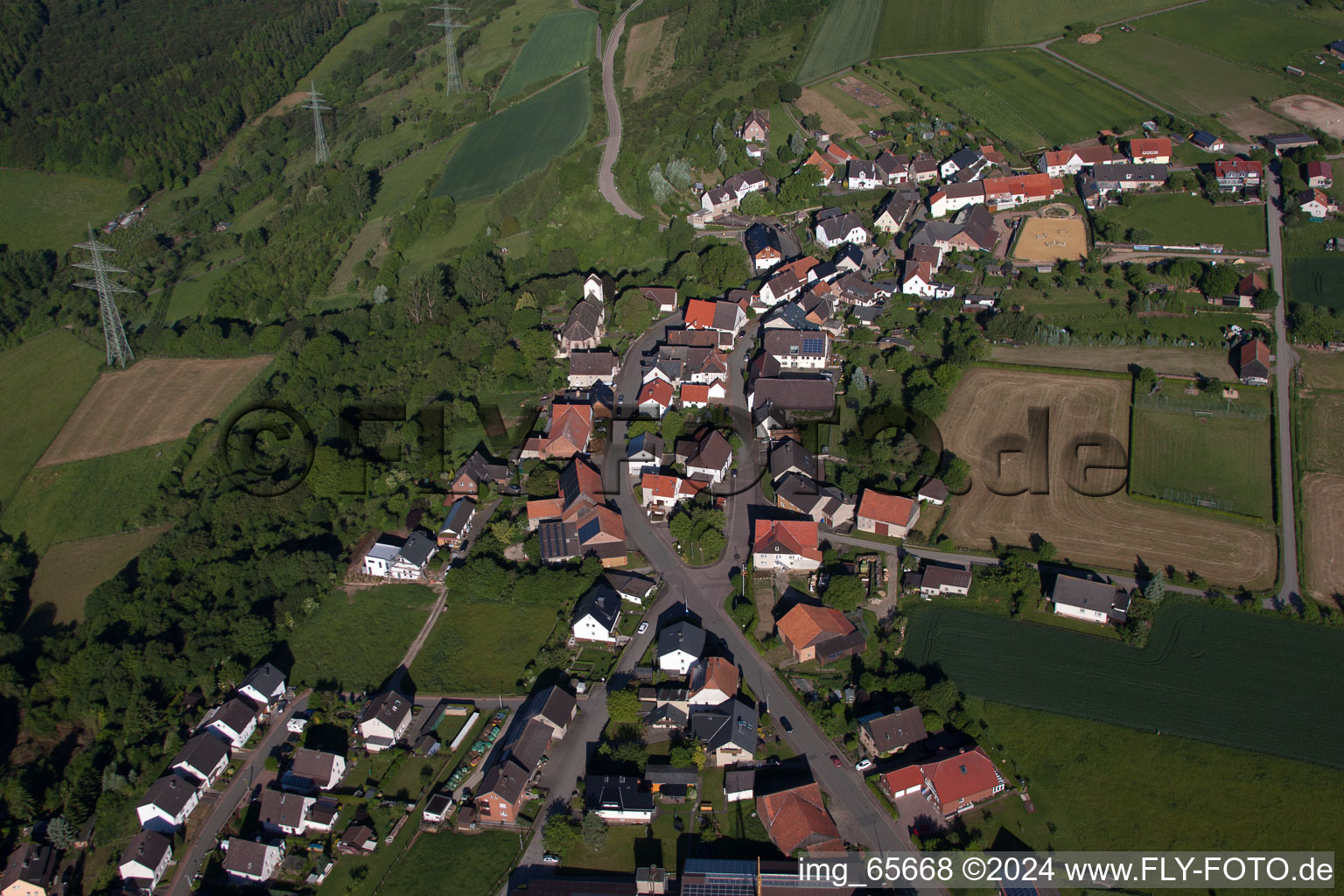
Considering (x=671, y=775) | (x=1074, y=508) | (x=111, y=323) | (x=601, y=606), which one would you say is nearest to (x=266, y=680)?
(x=601, y=606)

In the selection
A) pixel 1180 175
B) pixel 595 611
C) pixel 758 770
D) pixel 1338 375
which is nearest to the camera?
pixel 758 770

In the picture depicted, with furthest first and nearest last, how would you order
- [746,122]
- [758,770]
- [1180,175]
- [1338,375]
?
[746,122] < [1180,175] < [1338,375] < [758,770]

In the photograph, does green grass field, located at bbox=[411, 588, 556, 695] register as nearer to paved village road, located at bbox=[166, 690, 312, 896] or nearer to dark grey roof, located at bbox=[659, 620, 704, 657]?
paved village road, located at bbox=[166, 690, 312, 896]

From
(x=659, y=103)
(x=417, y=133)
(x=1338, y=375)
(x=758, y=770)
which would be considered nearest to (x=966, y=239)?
(x=1338, y=375)

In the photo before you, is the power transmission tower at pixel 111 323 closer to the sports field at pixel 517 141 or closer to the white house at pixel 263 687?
the sports field at pixel 517 141

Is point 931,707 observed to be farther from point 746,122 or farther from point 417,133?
point 417,133
